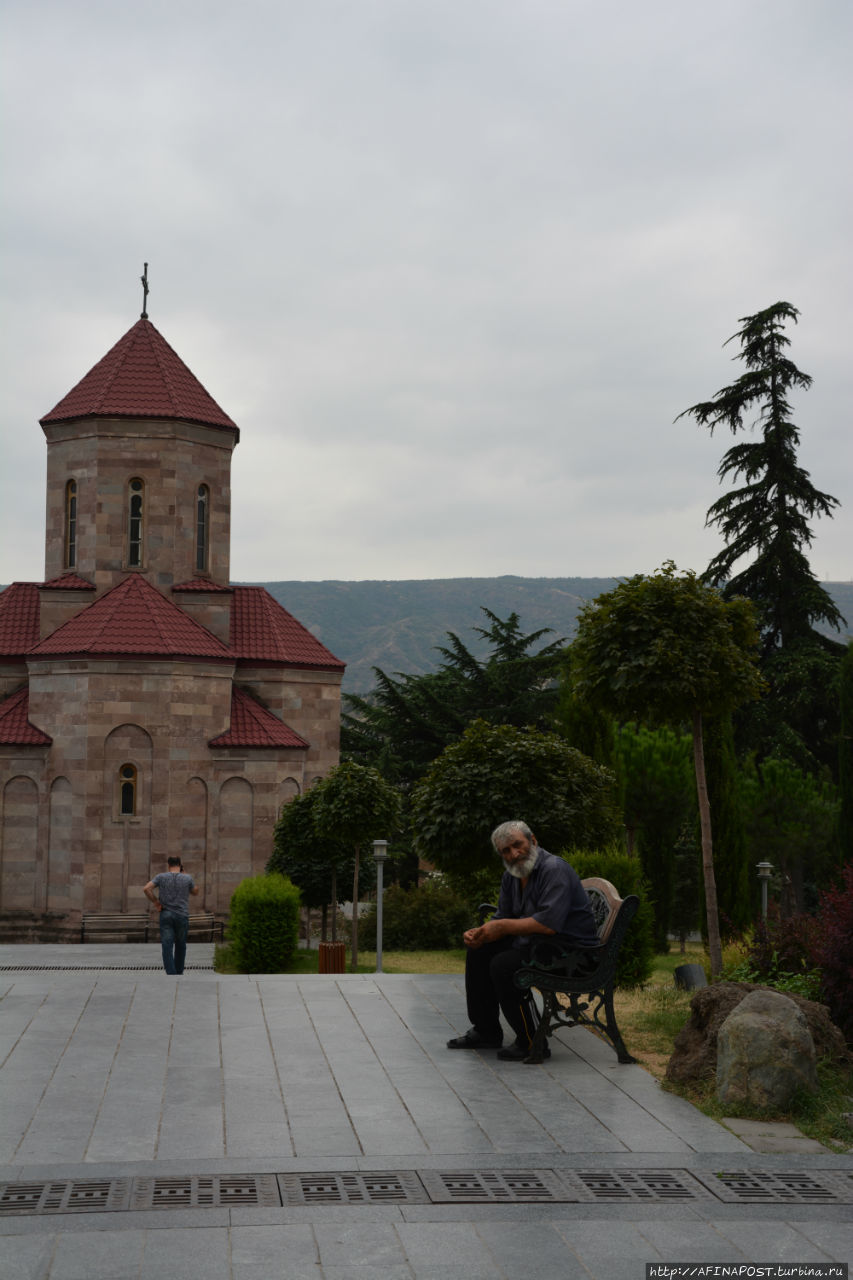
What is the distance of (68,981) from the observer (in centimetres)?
1126

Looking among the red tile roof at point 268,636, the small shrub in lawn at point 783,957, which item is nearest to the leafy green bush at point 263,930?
the red tile roof at point 268,636

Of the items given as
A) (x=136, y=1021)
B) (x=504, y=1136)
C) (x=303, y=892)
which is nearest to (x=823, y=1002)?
(x=504, y=1136)

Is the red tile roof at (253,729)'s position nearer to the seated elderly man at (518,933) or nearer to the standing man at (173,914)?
the standing man at (173,914)

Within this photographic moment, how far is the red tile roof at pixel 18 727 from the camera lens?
94.1 ft

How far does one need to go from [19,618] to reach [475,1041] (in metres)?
25.7

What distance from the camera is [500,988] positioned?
324 inches

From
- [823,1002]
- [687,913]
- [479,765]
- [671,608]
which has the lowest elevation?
[687,913]

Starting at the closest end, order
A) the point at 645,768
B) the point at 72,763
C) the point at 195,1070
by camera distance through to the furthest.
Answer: the point at 195,1070
the point at 72,763
the point at 645,768

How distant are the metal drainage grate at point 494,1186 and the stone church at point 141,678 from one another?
23348mm

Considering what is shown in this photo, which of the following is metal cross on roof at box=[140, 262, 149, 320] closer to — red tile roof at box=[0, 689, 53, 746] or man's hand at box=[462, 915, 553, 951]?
red tile roof at box=[0, 689, 53, 746]

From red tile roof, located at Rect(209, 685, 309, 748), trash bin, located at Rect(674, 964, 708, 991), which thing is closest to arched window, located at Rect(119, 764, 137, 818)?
red tile roof, located at Rect(209, 685, 309, 748)

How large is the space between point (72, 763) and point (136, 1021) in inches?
780

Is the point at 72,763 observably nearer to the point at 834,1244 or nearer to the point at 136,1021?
the point at 136,1021

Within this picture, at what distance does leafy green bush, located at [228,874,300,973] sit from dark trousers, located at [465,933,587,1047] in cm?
1475
